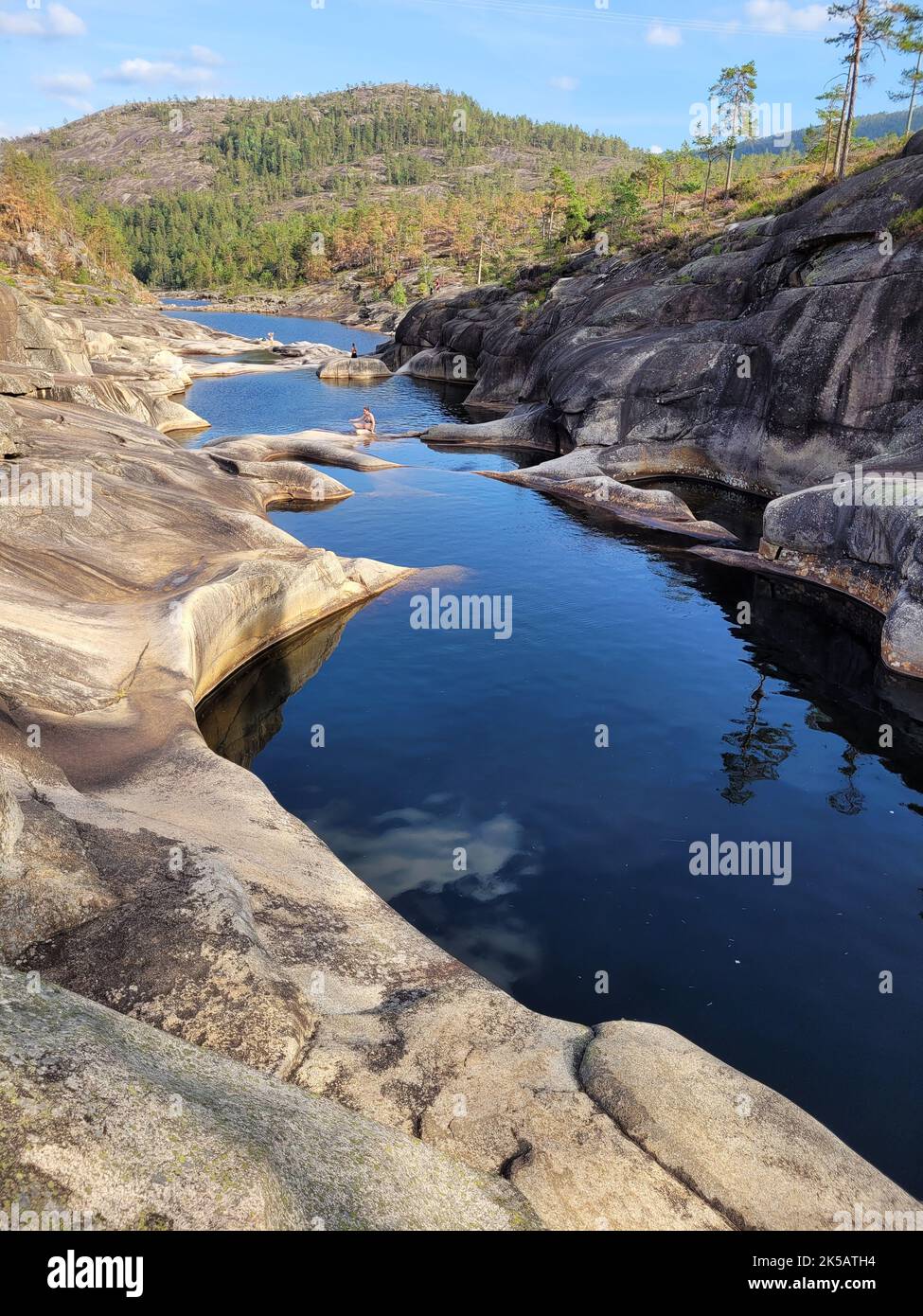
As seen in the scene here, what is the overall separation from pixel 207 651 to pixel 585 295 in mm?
40461

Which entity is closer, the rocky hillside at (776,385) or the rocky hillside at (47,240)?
the rocky hillside at (776,385)

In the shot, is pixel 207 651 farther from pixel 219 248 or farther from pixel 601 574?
pixel 219 248

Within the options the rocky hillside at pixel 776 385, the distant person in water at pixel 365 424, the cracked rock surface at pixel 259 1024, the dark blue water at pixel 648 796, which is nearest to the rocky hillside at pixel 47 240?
the distant person in water at pixel 365 424

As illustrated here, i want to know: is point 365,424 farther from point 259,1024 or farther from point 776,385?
point 259,1024

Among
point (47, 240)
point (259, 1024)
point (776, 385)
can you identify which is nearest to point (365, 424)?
point (776, 385)

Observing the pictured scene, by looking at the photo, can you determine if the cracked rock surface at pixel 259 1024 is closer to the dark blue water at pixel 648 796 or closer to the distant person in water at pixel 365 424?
the dark blue water at pixel 648 796

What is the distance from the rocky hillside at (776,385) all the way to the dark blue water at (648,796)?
2128mm

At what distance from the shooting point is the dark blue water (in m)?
9.98

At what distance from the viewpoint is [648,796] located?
553 inches

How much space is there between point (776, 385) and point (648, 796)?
22161 millimetres

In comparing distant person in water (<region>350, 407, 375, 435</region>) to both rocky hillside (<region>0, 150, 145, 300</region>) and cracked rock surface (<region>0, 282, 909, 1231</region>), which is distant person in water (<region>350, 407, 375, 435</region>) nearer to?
cracked rock surface (<region>0, 282, 909, 1231</region>)

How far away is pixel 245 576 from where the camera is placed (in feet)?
59.3

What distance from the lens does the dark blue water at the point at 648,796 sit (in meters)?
9.98
